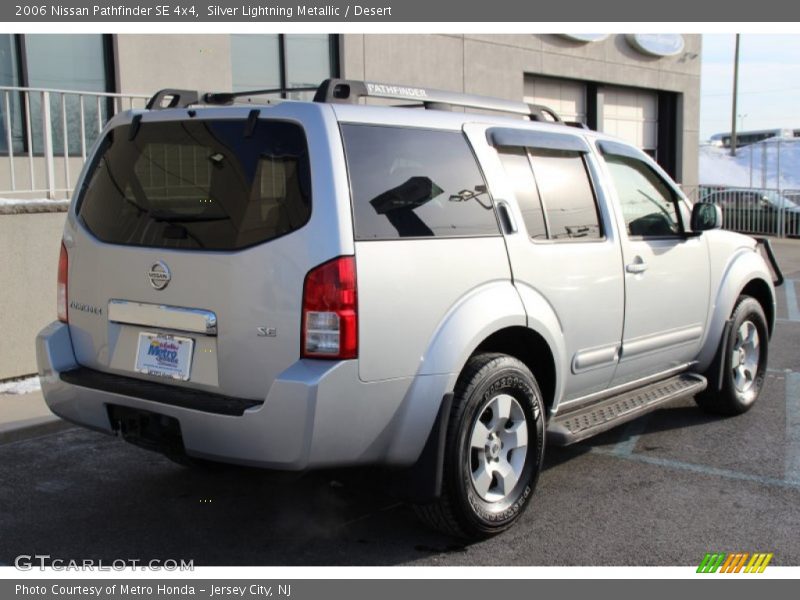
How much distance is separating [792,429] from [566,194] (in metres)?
2.46

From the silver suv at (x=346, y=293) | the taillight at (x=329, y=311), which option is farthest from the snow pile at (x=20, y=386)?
the taillight at (x=329, y=311)

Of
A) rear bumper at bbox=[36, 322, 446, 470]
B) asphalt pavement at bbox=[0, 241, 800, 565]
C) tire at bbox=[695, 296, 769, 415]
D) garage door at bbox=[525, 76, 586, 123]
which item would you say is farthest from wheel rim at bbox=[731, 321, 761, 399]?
garage door at bbox=[525, 76, 586, 123]

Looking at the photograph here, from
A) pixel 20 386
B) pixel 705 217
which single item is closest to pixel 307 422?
pixel 705 217

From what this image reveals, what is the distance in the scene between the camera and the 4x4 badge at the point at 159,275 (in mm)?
3871

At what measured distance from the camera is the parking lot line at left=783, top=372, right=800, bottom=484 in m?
5.03

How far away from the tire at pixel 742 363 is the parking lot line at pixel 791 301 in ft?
14.1

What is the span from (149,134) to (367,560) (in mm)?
2190

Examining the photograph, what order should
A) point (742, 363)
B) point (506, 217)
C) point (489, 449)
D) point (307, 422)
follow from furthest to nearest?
point (742, 363) < point (506, 217) < point (489, 449) < point (307, 422)

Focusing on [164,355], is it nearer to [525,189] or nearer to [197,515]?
[197,515]

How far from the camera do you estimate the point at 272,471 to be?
12.5 ft

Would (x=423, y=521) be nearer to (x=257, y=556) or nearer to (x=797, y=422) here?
(x=257, y=556)

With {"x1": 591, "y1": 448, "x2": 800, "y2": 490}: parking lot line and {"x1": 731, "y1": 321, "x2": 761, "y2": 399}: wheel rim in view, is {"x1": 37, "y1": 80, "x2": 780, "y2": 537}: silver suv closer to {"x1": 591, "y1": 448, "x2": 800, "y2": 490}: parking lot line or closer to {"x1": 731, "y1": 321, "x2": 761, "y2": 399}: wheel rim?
{"x1": 591, "y1": 448, "x2": 800, "y2": 490}: parking lot line

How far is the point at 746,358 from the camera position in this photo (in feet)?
20.9

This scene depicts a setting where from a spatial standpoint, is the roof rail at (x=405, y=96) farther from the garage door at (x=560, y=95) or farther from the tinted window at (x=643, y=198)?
the garage door at (x=560, y=95)
